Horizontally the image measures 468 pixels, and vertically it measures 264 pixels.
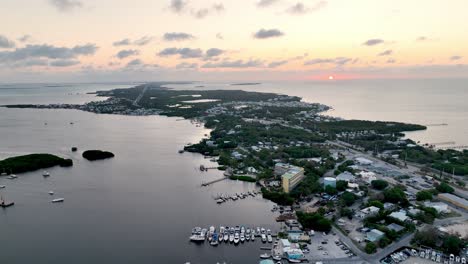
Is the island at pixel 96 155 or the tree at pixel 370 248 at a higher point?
the island at pixel 96 155

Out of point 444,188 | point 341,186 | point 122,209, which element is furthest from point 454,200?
point 122,209

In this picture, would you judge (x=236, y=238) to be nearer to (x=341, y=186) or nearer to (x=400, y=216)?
(x=400, y=216)

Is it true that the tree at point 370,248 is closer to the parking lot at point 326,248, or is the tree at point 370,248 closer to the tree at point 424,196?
the parking lot at point 326,248

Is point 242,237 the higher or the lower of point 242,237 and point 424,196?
the lower

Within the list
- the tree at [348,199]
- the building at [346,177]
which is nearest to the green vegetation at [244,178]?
the building at [346,177]

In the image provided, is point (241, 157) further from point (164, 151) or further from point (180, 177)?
point (164, 151)

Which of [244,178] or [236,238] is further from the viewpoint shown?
[244,178]

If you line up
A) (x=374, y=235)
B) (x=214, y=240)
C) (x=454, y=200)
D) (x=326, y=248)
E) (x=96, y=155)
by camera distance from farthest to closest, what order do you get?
(x=96, y=155), (x=454, y=200), (x=214, y=240), (x=374, y=235), (x=326, y=248)
